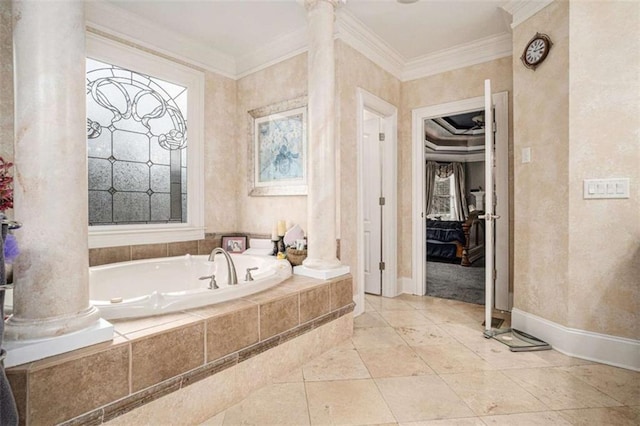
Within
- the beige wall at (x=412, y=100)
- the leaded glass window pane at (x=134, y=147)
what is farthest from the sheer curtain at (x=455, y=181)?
the leaded glass window pane at (x=134, y=147)

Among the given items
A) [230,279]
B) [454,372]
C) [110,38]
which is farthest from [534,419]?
[110,38]

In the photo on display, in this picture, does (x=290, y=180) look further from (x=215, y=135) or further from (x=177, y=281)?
(x=177, y=281)

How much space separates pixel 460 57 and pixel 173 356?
3.54m

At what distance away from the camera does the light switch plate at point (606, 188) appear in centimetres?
199

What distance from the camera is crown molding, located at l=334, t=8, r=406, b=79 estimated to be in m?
2.77

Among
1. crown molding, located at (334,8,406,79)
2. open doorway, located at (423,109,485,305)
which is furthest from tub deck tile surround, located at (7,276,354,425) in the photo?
crown molding, located at (334,8,406,79)

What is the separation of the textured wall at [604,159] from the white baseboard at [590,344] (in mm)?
50

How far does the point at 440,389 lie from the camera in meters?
1.79

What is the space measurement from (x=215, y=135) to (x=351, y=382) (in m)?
2.67

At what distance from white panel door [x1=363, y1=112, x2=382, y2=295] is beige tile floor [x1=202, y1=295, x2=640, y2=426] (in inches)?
48.1

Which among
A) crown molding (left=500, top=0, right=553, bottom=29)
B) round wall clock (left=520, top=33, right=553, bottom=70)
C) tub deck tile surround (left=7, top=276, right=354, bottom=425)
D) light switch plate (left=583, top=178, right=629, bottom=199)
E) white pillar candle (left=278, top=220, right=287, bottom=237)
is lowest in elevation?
tub deck tile surround (left=7, top=276, right=354, bottom=425)

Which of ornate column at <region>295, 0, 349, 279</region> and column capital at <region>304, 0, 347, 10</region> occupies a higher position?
column capital at <region>304, 0, 347, 10</region>

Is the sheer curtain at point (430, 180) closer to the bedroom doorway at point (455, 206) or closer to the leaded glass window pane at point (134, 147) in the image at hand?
the bedroom doorway at point (455, 206)

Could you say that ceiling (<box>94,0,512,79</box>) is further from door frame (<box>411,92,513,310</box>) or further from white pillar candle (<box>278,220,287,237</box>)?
white pillar candle (<box>278,220,287,237</box>)
